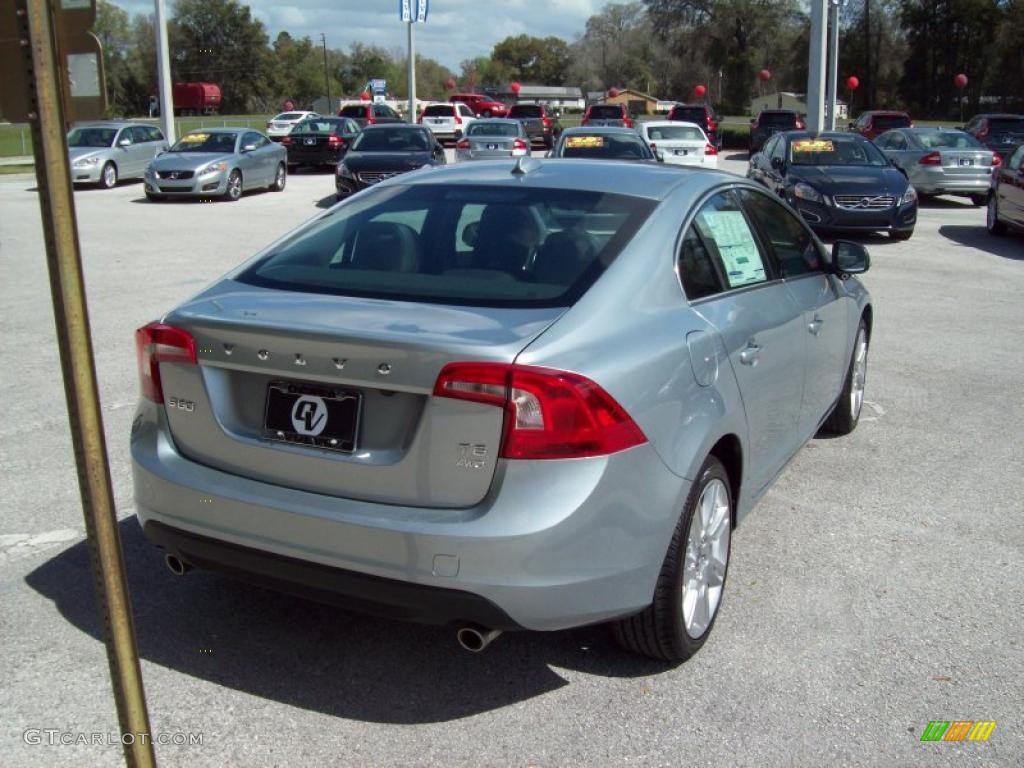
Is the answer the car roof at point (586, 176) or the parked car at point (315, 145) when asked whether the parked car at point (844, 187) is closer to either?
the car roof at point (586, 176)

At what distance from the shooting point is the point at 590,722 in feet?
11.2

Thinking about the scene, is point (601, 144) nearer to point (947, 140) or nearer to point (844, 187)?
point (844, 187)

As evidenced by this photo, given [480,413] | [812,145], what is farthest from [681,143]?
[480,413]

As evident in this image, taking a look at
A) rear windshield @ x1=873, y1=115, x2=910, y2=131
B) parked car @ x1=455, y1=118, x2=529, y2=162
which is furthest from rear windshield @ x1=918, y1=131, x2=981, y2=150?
rear windshield @ x1=873, y1=115, x2=910, y2=131

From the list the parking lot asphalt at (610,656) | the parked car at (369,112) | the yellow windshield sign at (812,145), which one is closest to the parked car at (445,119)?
the parked car at (369,112)

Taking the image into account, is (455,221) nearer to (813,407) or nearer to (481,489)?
(481,489)

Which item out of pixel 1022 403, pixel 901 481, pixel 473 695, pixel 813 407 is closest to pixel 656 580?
pixel 473 695

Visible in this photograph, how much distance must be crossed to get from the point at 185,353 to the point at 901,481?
12.4 feet

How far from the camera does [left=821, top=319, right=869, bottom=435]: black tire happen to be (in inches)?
246

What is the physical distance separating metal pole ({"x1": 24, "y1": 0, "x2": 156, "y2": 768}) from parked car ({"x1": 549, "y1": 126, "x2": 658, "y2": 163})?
55.5 feet

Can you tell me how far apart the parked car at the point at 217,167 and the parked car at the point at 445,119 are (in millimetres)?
Answer: 20361

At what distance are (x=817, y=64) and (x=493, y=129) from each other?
394 inches

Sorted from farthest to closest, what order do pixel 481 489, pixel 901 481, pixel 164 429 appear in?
1. pixel 901 481
2. pixel 164 429
3. pixel 481 489

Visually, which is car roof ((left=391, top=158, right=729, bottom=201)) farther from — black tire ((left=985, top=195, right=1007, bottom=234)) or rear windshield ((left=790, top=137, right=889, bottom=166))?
black tire ((left=985, top=195, right=1007, bottom=234))
